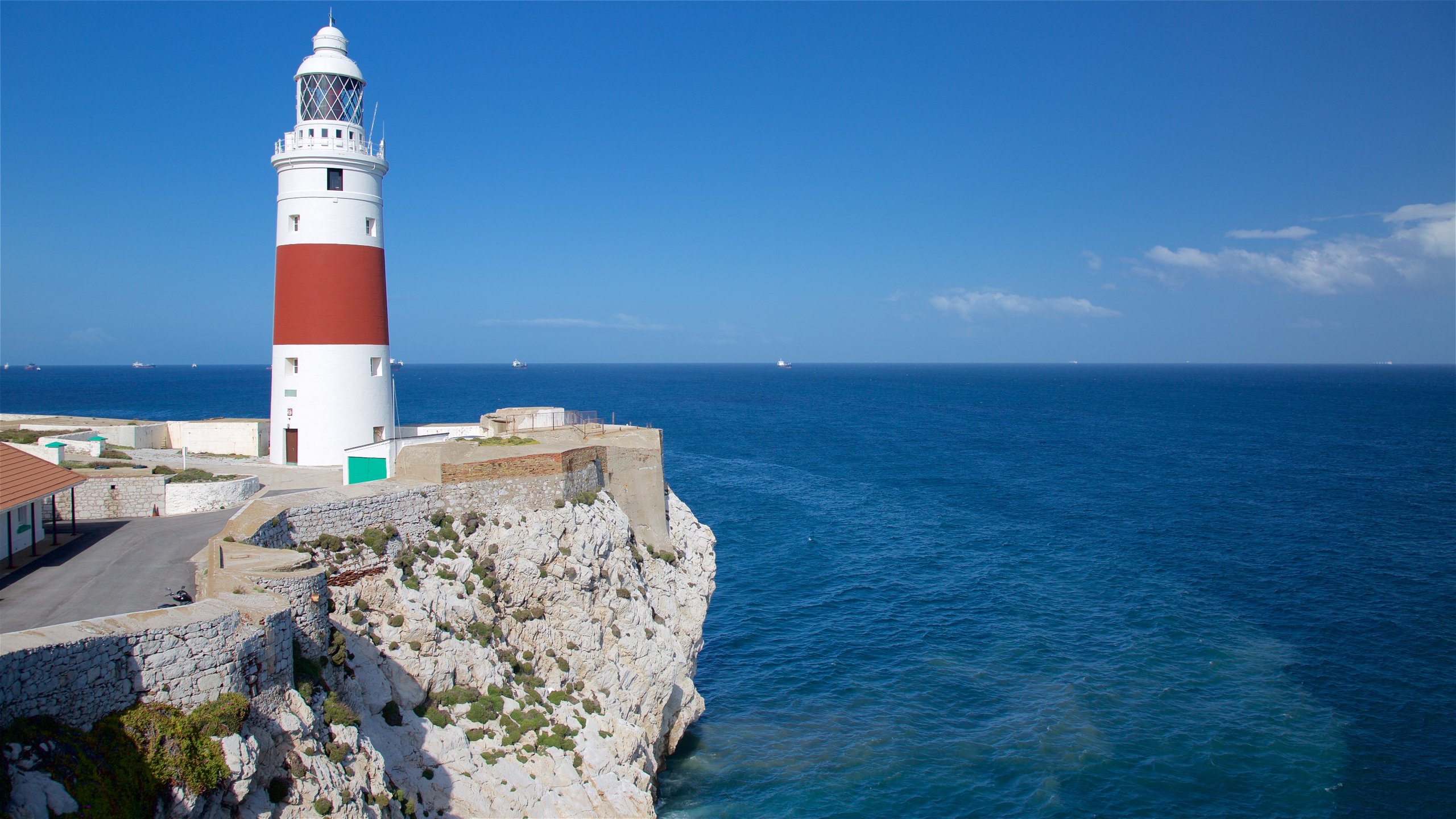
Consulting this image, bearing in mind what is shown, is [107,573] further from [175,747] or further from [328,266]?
[328,266]

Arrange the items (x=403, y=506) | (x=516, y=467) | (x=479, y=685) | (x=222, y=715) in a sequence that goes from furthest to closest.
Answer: (x=516, y=467) → (x=403, y=506) → (x=479, y=685) → (x=222, y=715)

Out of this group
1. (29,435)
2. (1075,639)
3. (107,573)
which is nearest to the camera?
Answer: (107,573)

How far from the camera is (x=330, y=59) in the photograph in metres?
24.9

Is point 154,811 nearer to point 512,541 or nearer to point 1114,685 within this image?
point 512,541

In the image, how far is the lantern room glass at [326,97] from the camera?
24625 mm

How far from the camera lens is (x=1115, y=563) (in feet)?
138

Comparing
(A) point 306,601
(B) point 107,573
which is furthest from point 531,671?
(B) point 107,573

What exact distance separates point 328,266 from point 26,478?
31.6 ft

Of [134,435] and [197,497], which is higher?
[134,435]

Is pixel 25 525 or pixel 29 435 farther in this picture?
pixel 29 435

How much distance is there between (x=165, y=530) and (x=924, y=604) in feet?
93.0

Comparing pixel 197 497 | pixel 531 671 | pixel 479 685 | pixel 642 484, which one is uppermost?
pixel 197 497

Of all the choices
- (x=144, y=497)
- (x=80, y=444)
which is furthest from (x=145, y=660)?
(x=80, y=444)

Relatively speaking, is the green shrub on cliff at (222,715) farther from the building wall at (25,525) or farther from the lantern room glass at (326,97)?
the lantern room glass at (326,97)
